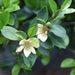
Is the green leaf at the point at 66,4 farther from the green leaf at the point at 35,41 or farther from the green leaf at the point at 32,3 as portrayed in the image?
the green leaf at the point at 32,3

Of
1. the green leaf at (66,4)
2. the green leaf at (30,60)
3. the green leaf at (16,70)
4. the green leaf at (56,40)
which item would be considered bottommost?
the green leaf at (16,70)

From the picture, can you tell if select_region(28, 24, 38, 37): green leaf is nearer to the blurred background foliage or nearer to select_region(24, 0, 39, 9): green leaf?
the blurred background foliage

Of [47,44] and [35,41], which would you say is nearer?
[35,41]

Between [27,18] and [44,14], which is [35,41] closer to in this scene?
[44,14]

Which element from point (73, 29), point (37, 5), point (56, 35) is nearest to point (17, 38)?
point (56, 35)

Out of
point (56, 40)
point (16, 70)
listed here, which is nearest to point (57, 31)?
point (56, 40)

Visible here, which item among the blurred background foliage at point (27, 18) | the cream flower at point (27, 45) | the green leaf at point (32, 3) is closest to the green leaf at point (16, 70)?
the blurred background foliage at point (27, 18)

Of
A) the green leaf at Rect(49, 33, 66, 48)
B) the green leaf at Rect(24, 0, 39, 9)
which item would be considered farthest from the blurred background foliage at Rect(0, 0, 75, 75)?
the green leaf at Rect(49, 33, 66, 48)

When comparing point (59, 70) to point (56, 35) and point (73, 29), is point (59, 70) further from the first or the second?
point (56, 35)

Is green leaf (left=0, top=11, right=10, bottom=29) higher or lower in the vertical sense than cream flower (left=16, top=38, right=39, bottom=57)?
higher

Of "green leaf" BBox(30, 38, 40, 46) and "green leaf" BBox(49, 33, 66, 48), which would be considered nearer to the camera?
"green leaf" BBox(30, 38, 40, 46)
